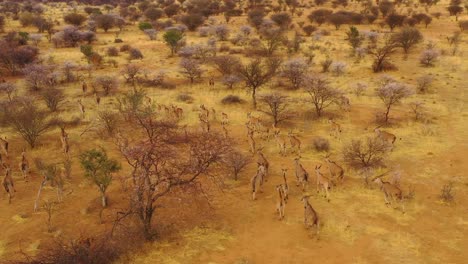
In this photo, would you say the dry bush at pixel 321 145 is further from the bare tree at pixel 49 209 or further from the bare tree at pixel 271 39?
the bare tree at pixel 271 39

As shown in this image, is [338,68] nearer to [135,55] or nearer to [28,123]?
[135,55]

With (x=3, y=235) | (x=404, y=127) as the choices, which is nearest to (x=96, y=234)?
(x=3, y=235)

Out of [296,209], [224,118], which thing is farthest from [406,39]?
[296,209]

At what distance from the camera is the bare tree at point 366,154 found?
1759 centimetres

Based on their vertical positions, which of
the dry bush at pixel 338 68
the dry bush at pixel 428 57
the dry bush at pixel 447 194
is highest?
the dry bush at pixel 428 57

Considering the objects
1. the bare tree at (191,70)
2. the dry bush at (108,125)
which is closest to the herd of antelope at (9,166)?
the dry bush at (108,125)

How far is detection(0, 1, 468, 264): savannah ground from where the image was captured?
12711mm

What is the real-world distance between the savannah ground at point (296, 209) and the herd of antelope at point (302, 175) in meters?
0.28

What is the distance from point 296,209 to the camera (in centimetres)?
1494

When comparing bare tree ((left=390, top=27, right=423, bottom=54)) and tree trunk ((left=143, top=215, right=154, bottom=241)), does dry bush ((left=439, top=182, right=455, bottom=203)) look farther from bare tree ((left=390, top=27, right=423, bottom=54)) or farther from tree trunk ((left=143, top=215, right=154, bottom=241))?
bare tree ((left=390, top=27, right=423, bottom=54))

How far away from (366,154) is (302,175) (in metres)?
3.43

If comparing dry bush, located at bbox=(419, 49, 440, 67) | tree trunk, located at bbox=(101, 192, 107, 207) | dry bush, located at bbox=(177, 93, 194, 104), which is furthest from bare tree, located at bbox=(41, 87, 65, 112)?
→ dry bush, located at bbox=(419, 49, 440, 67)

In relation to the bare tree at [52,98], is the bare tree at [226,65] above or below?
above

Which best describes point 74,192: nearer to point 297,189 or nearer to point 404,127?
point 297,189
